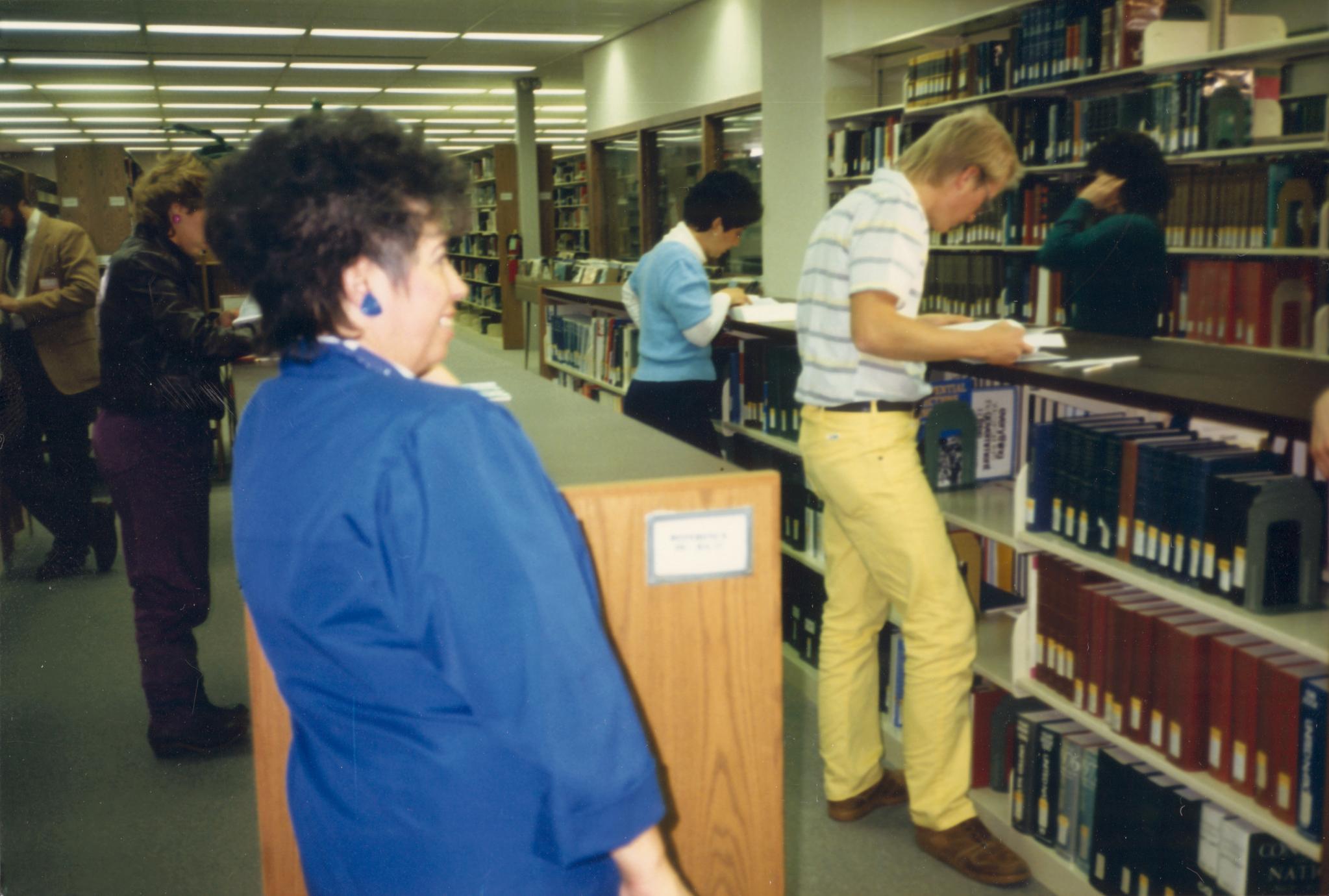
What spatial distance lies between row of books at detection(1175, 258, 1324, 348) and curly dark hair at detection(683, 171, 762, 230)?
5.83 ft

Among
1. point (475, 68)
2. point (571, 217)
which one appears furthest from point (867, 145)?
point (571, 217)

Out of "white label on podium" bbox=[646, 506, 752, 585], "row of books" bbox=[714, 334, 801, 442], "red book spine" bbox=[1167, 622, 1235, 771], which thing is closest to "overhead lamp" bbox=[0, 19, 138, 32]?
"row of books" bbox=[714, 334, 801, 442]

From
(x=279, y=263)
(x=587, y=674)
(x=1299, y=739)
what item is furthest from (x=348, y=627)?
(x=1299, y=739)

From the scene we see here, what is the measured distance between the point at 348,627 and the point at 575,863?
263 millimetres

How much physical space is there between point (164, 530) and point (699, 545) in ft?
6.29

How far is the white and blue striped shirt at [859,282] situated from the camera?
2.06 metres

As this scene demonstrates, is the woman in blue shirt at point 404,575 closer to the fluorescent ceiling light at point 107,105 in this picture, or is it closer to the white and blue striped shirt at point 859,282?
the white and blue striped shirt at point 859,282

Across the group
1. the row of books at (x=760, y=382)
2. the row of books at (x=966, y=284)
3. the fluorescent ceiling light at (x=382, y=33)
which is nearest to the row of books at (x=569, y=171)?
the fluorescent ceiling light at (x=382, y=33)

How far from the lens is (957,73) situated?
4.85 m

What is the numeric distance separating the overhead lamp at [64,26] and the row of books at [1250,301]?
285 inches

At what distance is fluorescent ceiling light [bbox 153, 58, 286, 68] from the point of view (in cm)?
906

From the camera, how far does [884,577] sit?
87.7 inches

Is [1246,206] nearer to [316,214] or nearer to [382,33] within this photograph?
[316,214]

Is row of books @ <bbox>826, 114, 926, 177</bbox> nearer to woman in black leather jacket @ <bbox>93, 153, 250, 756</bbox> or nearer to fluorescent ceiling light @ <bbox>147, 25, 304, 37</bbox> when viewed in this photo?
woman in black leather jacket @ <bbox>93, 153, 250, 756</bbox>
